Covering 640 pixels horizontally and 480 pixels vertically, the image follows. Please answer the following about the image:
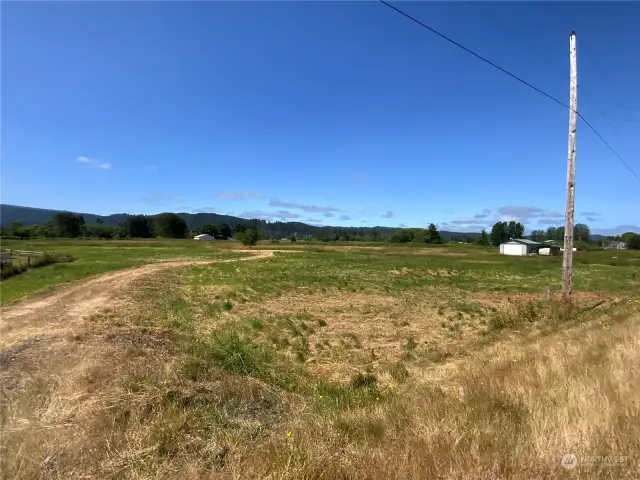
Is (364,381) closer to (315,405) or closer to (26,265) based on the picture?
(315,405)

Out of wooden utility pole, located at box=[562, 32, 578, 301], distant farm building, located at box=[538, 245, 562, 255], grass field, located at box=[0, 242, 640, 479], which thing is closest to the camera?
grass field, located at box=[0, 242, 640, 479]

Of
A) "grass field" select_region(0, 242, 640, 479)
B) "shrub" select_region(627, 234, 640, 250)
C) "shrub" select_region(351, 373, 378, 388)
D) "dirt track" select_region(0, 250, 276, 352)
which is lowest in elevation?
"dirt track" select_region(0, 250, 276, 352)

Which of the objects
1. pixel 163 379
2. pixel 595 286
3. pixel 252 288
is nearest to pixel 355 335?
pixel 163 379

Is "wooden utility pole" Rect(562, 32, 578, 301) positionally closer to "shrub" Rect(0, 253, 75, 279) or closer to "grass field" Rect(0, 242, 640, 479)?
"grass field" Rect(0, 242, 640, 479)

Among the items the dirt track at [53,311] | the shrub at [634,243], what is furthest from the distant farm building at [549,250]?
the dirt track at [53,311]

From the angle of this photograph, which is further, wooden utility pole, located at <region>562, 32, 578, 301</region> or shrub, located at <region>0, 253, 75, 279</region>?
shrub, located at <region>0, 253, 75, 279</region>

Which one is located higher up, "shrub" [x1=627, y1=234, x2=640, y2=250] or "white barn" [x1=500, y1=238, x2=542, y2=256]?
"shrub" [x1=627, y1=234, x2=640, y2=250]

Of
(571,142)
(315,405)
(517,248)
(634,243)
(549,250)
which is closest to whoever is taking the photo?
(315,405)

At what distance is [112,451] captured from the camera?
4168 millimetres

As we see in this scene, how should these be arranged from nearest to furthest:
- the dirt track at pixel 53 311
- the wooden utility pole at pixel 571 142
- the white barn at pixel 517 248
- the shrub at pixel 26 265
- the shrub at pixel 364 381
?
the shrub at pixel 364 381 → the dirt track at pixel 53 311 → the wooden utility pole at pixel 571 142 → the shrub at pixel 26 265 → the white barn at pixel 517 248

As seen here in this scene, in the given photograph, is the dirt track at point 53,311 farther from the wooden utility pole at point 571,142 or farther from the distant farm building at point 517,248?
the distant farm building at point 517,248

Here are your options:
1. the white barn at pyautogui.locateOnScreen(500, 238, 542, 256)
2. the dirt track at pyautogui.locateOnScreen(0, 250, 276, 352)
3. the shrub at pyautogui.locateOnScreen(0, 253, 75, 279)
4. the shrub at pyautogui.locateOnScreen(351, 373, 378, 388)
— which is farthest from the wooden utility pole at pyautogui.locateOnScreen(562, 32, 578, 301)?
the white barn at pyautogui.locateOnScreen(500, 238, 542, 256)

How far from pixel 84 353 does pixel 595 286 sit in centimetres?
3631

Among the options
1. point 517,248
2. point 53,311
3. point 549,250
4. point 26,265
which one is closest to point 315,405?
point 53,311
